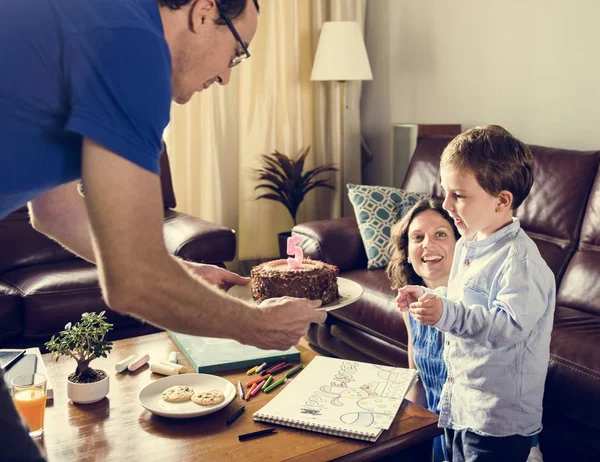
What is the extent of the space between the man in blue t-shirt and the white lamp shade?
2.86 m

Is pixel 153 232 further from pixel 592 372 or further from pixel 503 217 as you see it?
pixel 592 372

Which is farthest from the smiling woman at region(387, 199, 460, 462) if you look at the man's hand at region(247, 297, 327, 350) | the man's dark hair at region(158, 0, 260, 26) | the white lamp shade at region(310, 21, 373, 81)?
the white lamp shade at region(310, 21, 373, 81)

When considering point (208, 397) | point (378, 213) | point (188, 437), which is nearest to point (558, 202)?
point (378, 213)

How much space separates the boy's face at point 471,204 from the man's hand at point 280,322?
1.87 feet

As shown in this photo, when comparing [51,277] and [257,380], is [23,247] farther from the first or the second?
[257,380]

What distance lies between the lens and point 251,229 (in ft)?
14.2

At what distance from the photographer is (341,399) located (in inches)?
66.1

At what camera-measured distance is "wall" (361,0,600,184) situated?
319 cm

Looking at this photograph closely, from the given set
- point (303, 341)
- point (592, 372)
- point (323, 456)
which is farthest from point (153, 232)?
point (303, 341)

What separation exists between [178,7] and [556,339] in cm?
160

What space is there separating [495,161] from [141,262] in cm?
98

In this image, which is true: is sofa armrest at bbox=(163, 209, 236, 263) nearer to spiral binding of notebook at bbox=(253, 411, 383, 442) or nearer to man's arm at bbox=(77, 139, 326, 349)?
spiral binding of notebook at bbox=(253, 411, 383, 442)

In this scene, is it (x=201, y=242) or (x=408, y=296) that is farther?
(x=201, y=242)

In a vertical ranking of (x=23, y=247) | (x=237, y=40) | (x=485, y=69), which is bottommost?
(x=23, y=247)
